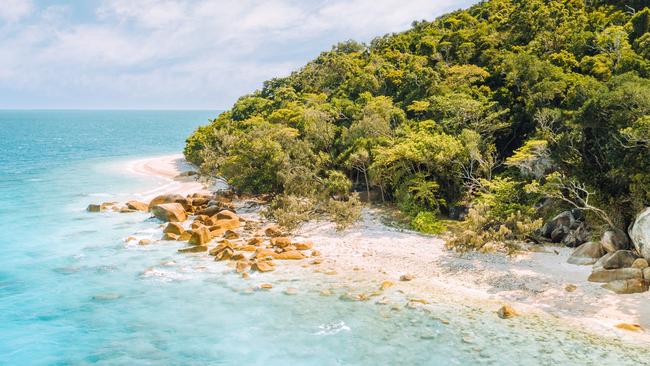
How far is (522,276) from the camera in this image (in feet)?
70.9

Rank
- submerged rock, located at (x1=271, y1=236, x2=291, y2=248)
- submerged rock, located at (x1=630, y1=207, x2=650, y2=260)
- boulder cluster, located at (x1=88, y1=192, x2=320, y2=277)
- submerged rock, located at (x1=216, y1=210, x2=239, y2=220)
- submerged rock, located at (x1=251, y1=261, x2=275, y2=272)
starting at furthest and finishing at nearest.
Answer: submerged rock, located at (x1=216, y1=210, x2=239, y2=220) < submerged rock, located at (x1=271, y1=236, x2=291, y2=248) < boulder cluster, located at (x1=88, y1=192, x2=320, y2=277) < submerged rock, located at (x1=251, y1=261, x2=275, y2=272) < submerged rock, located at (x1=630, y1=207, x2=650, y2=260)

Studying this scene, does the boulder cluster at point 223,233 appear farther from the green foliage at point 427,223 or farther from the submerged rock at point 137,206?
the green foliage at point 427,223

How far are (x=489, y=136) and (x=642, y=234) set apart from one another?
1408 centimetres

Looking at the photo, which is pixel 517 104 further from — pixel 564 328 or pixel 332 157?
pixel 564 328

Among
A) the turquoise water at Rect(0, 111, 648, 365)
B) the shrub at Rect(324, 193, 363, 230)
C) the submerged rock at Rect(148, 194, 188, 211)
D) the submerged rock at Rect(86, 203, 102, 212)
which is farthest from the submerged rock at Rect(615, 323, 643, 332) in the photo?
the submerged rock at Rect(86, 203, 102, 212)

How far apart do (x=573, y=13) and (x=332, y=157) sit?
106 feet

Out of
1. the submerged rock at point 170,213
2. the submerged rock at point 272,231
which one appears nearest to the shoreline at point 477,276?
the submerged rock at point 272,231

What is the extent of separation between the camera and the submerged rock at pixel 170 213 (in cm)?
3500

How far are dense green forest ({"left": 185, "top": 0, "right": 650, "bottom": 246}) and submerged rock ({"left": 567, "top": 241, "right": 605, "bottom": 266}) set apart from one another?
1471 millimetres

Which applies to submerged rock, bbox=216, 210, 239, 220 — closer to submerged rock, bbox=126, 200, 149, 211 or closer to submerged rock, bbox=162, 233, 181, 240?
submerged rock, bbox=162, 233, 181, 240

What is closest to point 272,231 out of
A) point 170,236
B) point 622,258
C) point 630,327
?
point 170,236

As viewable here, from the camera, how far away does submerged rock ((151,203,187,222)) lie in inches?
1378

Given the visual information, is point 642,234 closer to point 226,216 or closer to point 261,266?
point 261,266

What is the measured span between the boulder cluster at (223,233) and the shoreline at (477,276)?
1.54 m
